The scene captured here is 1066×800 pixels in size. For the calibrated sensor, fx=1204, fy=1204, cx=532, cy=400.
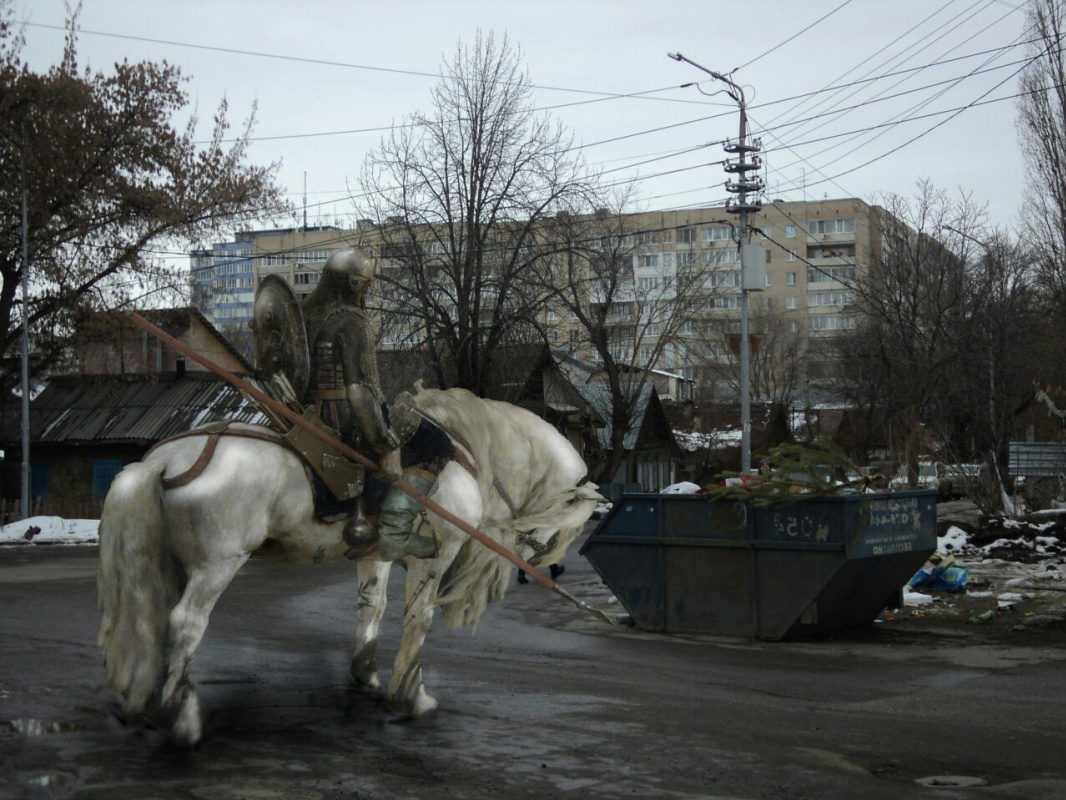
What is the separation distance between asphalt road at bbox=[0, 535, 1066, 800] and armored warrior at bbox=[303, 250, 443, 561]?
3.71 ft

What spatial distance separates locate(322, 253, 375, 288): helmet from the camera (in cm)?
739

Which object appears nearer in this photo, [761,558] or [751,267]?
[761,558]

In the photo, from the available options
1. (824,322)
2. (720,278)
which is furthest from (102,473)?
(824,322)

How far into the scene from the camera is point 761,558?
38.4ft

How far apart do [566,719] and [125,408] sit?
32.4 m

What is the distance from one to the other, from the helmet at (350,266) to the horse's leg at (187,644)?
6.29 feet

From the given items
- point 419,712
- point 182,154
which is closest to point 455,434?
point 419,712

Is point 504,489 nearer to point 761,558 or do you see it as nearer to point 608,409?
point 761,558

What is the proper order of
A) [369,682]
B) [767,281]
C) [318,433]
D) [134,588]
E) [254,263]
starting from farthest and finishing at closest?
[254,263], [767,281], [369,682], [318,433], [134,588]

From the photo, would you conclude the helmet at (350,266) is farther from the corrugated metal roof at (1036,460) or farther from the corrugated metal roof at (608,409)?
Result: the corrugated metal roof at (608,409)

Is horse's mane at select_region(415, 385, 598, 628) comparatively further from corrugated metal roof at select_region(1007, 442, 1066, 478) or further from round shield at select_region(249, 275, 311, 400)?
corrugated metal roof at select_region(1007, 442, 1066, 478)

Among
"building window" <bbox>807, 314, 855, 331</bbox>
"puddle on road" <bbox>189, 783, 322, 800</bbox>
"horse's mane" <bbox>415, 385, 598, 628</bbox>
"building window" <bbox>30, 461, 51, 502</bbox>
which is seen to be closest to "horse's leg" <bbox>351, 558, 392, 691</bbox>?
"horse's mane" <bbox>415, 385, 598, 628</bbox>

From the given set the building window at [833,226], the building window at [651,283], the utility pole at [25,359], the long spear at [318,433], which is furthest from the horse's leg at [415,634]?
the building window at [833,226]

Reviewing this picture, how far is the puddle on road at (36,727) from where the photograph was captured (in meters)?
6.62
